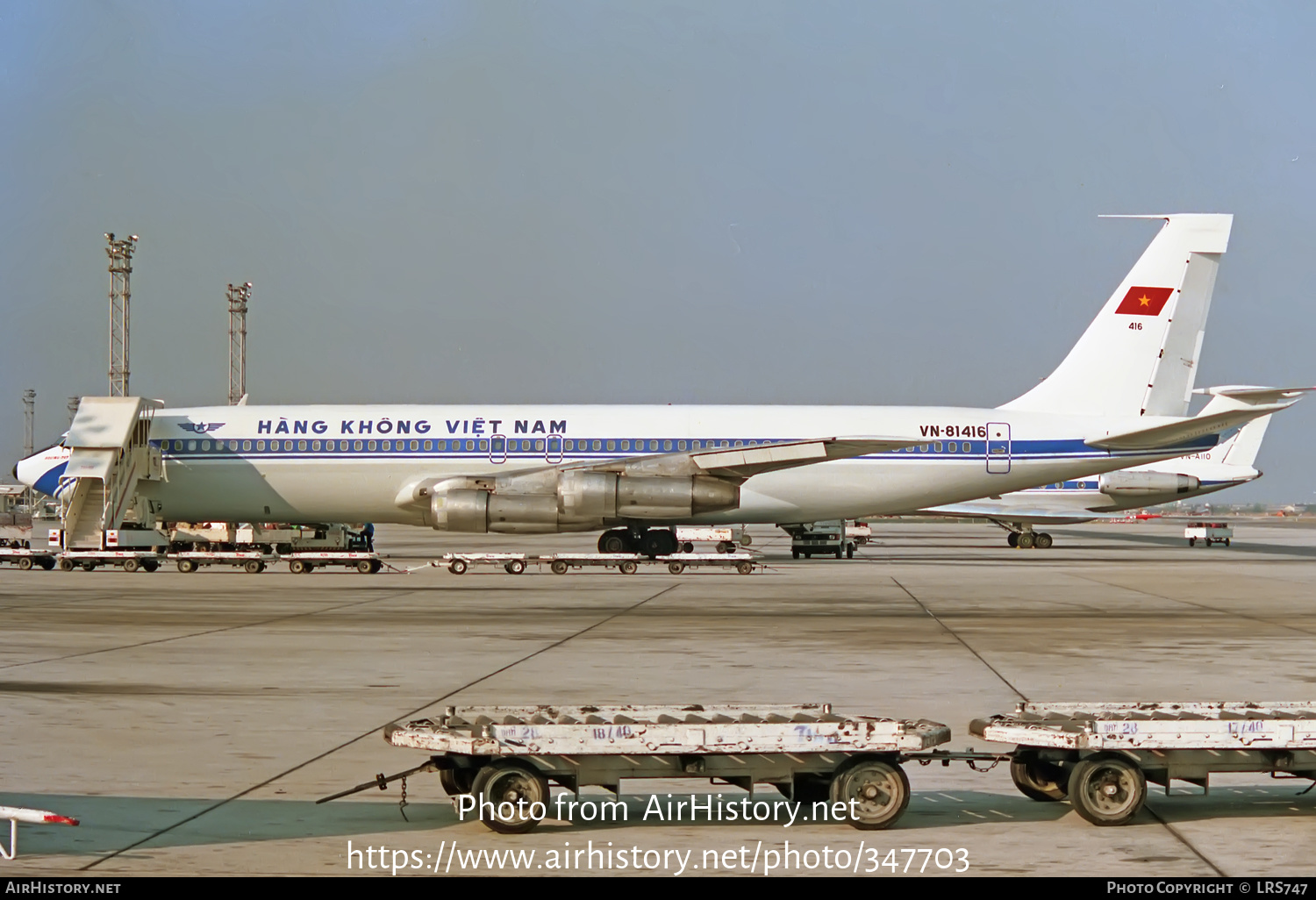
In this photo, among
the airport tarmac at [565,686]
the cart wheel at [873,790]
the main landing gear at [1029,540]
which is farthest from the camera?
the main landing gear at [1029,540]

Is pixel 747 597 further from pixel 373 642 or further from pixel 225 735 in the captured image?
pixel 225 735

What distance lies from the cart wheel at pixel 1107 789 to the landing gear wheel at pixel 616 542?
110 ft

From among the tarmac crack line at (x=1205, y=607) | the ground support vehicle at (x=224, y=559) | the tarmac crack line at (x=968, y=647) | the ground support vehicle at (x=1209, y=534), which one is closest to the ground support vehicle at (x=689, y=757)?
the tarmac crack line at (x=968, y=647)

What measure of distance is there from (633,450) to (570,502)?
3.82 metres

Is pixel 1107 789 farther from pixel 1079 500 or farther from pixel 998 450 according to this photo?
pixel 1079 500

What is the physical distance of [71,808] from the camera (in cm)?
907

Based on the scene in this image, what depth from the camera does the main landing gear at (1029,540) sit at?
61928 millimetres

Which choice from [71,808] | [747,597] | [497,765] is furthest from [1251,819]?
[747,597]

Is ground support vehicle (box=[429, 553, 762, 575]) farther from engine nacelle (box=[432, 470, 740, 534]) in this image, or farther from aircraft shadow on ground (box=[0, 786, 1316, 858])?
aircraft shadow on ground (box=[0, 786, 1316, 858])

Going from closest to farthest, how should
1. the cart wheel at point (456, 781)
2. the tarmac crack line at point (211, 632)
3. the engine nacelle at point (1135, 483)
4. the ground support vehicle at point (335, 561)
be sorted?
the cart wheel at point (456, 781) < the tarmac crack line at point (211, 632) < the ground support vehicle at point (335, 561) < the engine nacelle at point (1135, 483)

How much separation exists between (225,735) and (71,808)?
308cm

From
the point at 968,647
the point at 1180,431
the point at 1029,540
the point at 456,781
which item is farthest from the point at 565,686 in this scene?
the point at 1029,540

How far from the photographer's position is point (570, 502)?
37719mm

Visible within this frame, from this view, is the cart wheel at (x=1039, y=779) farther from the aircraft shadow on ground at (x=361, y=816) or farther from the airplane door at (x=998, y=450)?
the airplane door at (x=998, y=450)
